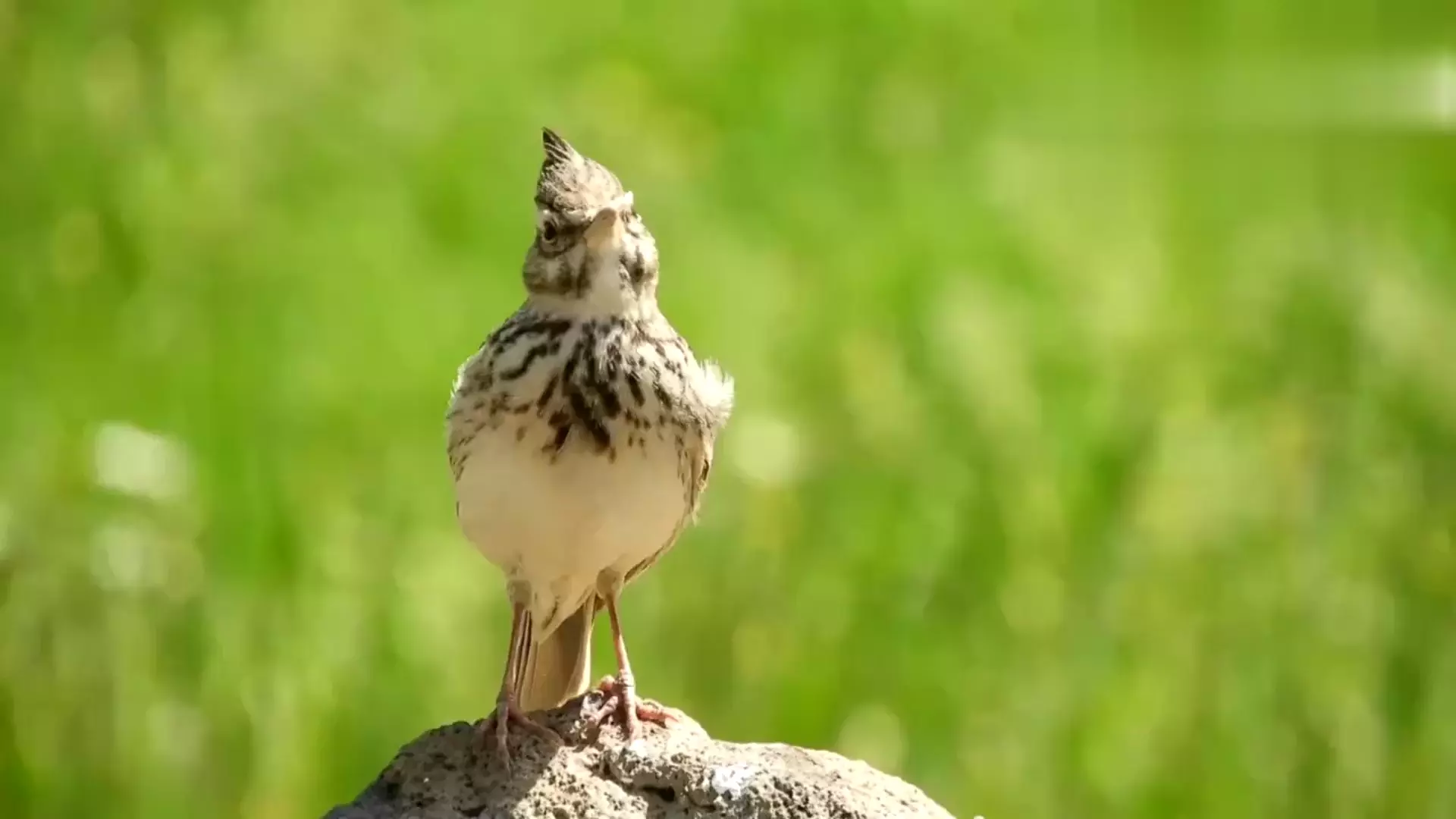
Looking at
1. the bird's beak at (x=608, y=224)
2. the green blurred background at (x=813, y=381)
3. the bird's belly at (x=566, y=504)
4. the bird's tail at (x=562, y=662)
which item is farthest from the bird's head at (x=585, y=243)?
the green blurred background at (x=813, y=381)

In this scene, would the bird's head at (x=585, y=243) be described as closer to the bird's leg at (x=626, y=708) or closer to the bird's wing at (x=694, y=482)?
the bird's wing at (x=694, y=482)

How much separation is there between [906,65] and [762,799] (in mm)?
1803

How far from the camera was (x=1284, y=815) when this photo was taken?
318cm

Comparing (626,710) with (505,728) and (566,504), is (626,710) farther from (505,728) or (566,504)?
(566,504)

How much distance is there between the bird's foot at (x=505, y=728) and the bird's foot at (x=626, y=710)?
2.6 inches

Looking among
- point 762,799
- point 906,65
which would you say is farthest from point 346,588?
point 906,65

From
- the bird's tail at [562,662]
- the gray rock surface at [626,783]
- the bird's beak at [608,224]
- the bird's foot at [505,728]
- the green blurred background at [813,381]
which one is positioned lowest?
the gray rock surface at [626,783]

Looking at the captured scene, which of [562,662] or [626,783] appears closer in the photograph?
[626,783]

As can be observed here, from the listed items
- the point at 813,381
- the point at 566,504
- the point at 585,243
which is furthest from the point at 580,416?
the point at 813,381

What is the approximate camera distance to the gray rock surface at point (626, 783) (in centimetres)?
194

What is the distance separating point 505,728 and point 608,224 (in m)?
0.65

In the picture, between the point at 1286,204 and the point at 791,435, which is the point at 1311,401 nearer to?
the point at 1286,204

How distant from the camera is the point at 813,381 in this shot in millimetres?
3141

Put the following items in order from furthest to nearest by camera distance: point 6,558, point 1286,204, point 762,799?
point 1286,204, point 6,558, point 762,799
